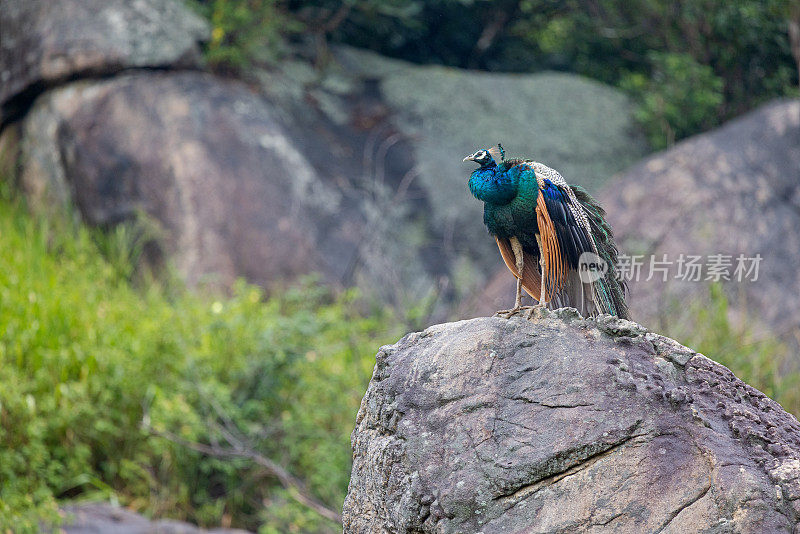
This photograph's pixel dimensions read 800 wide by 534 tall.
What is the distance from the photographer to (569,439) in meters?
2.53

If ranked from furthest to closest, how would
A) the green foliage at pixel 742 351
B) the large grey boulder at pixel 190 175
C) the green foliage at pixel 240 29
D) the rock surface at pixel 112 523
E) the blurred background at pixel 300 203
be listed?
the green foliage at pixel 240 29, the large grey boulder at pixel 190 175, the blurred background at pixel 300 203, the green foliage at pixel 742 351, the rock surface at pixel 112 523

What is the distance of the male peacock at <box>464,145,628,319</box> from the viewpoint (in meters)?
3.18

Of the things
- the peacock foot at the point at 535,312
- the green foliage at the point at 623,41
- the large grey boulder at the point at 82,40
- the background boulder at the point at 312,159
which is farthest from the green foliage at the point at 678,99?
the peacock foot at the point at 535,312

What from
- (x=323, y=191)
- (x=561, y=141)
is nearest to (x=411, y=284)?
(x=323, y=191)

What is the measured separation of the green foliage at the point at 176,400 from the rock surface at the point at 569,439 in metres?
2.54

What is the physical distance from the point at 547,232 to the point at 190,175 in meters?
5.00

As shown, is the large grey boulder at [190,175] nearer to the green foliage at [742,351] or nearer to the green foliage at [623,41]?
the green foliage at [623,41]

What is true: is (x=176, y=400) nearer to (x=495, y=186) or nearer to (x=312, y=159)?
(x=495, y=186)

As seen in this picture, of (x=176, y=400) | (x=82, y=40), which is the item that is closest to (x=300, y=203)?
(x=82, y=40)

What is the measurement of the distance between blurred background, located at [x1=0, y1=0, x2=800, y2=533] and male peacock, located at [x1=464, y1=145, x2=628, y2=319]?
2186 millimetres

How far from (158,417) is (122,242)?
243 cm

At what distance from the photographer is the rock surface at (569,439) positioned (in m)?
2.41

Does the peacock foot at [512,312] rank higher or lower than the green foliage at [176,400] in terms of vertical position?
higher

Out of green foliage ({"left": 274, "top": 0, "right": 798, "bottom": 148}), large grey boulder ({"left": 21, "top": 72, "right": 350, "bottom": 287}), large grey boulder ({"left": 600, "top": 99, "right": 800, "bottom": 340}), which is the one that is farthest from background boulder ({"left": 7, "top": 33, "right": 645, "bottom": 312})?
large grey boulder ({"left": 600, "top": 99, "right": 800, "bottom": 340})
